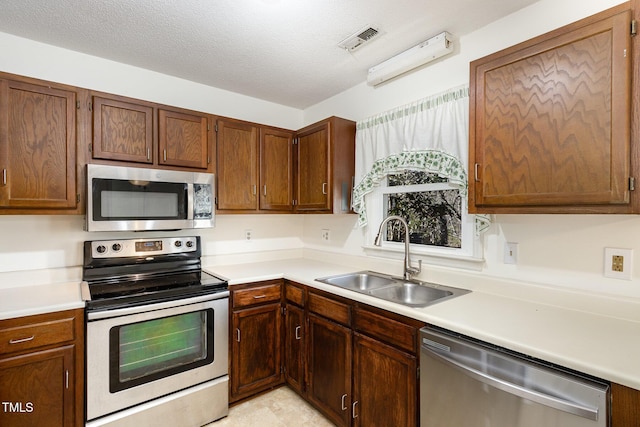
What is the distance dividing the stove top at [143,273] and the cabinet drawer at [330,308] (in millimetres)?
614

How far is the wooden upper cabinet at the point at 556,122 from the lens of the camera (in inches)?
46.6

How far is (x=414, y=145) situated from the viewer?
2215 mm

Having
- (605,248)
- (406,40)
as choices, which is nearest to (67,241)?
(406,40)

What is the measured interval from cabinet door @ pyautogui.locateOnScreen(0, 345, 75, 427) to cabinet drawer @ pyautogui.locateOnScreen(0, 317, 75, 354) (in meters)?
0.05

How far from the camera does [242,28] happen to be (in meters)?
1.90

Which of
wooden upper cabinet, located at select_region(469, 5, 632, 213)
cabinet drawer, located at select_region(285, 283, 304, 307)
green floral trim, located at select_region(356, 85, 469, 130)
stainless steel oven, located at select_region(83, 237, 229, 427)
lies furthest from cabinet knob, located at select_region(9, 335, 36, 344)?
green floral trim, located at select_region(356, 85, 469, 130)

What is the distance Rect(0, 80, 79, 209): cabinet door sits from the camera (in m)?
1.76

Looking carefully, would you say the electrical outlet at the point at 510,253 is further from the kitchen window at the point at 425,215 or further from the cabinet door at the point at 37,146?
the cabinet door at the point at 37,146

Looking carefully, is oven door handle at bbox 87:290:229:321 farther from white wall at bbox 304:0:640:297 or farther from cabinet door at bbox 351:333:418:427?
white wall at bbox 304:0:640:297

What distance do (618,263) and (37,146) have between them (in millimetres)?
3065

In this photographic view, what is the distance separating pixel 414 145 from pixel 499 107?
723 mm

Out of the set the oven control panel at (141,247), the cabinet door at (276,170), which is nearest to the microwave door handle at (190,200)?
the oven control panel at (141,247)

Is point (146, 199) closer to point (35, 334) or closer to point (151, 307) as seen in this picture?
point (151, 307)

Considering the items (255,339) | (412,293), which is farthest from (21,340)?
(412,293)
